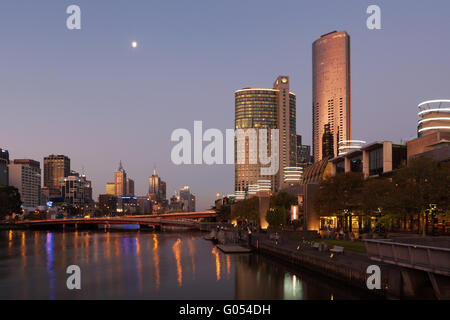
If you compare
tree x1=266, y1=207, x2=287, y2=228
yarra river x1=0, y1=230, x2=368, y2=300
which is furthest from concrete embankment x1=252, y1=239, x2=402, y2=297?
tree x1=266, y1=207, x2=287, y2=228

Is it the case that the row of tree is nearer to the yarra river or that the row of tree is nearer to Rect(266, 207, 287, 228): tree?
the yarra river

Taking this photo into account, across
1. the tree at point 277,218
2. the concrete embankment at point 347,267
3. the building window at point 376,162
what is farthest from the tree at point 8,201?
the concrete embankment at point 347,267

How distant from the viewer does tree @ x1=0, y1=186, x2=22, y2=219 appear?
516ft

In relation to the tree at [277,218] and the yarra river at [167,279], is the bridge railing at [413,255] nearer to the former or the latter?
the yarra river at [167,279]

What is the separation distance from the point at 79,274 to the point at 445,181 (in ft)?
130

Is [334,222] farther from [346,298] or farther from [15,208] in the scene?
[15,208]

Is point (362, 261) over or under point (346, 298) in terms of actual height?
over

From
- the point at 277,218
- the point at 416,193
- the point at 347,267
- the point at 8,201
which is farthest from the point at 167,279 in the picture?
the point at 8,201

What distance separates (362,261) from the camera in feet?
108

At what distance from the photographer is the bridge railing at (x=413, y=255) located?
20.6 m

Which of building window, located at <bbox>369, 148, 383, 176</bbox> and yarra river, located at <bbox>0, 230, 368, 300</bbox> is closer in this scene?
yarra river, located at <bbox>0, 230, 368, 300</bbox>

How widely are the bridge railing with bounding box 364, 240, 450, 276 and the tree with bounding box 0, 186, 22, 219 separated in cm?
16164

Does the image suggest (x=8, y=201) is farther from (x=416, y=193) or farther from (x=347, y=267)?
(x=347, y=267)
